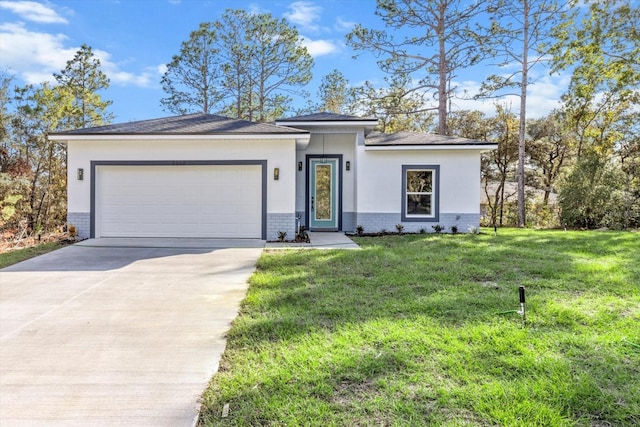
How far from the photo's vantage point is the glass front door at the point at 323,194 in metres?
12.6

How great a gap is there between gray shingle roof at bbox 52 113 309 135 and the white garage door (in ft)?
3.34

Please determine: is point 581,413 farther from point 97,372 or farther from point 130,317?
point 130,317

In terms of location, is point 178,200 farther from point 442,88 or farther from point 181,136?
point 442,88

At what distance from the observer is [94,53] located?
55.7ft

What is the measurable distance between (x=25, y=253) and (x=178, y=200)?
3.68 m

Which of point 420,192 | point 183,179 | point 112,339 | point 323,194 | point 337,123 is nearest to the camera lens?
point 112,339

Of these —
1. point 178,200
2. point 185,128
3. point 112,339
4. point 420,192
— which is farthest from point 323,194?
point 112,339

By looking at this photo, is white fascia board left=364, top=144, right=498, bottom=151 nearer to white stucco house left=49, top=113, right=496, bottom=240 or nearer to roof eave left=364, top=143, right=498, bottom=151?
roof eave left=364, top=143, right=498, bottom=151

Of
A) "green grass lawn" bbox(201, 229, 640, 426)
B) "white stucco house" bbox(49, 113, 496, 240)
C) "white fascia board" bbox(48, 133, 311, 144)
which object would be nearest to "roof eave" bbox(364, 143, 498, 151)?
"white stucco house" bbox(49, 113, 496, 240)

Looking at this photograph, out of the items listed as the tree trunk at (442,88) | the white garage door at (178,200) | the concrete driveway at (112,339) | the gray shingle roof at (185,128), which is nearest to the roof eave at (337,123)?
the gray shingle roof at (185,128)

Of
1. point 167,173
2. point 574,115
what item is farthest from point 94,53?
point 574,115

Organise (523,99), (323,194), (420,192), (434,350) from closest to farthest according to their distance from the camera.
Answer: (434,350)
(420,192)
(323,194)
(523,99)

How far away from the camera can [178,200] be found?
10461 millimetres

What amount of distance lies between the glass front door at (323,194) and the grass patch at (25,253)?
7.29 meters
